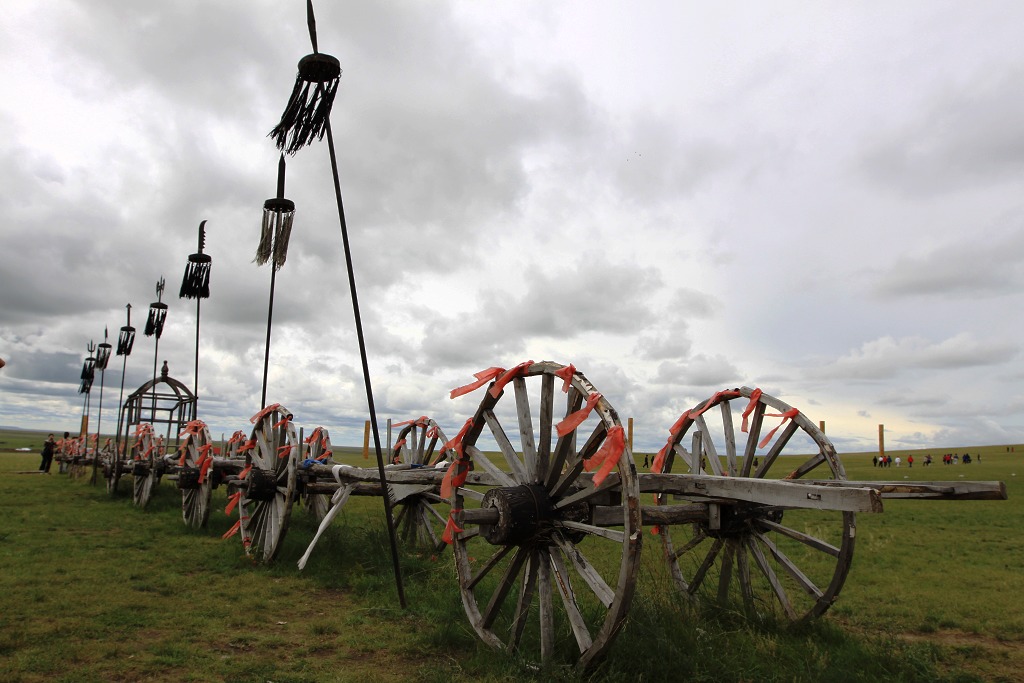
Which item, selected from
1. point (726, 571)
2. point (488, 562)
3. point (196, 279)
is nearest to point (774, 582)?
point (726, 571)

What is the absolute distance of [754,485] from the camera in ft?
14.2

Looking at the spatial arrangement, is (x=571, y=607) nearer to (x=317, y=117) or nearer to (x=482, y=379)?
(x=482, y=379)

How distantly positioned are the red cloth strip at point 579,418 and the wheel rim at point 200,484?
849cm

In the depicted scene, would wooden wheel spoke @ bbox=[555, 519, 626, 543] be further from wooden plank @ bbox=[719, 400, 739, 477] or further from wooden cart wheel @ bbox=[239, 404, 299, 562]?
wooden cart wheel @ bbox=[239, 404, 299, 562]

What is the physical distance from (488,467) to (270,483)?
493cm

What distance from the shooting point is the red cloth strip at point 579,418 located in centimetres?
426

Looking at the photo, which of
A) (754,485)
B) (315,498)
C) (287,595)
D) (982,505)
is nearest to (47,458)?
(315,498)

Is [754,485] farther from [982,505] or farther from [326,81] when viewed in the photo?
[982,505]

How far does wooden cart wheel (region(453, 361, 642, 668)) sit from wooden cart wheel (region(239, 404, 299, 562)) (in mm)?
→ 4154

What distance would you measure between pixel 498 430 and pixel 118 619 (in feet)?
14.2

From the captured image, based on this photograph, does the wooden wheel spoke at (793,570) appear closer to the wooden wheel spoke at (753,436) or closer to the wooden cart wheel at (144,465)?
the wooden wheel spoke at (753,436)

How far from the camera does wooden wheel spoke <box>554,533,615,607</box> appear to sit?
4.15 meters

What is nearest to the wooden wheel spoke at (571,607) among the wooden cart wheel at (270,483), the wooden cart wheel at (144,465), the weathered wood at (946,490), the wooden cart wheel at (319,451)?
the weathered wood at (946,490)

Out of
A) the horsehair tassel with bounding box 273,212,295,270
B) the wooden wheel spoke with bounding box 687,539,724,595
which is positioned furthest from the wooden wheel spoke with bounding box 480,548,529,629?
the horsehair tassel with bounding box 273,212,295,270
